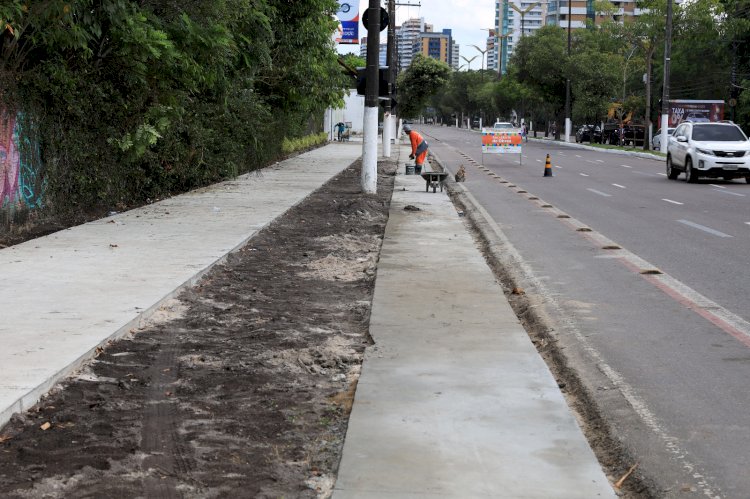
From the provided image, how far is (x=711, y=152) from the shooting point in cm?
2689

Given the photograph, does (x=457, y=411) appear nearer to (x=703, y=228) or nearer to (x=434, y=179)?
Answer: (x=703, y=228)

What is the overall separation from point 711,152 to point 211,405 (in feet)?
77.0

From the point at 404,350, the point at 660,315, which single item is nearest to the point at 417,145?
the point at 660,315

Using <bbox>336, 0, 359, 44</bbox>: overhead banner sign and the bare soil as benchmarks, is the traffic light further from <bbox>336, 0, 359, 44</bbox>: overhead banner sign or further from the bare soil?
<bbox>336, 0, 359, 44</bbox>: overhead banner sign

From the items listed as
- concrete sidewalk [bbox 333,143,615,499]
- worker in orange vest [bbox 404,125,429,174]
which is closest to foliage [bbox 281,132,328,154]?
worker in orange vest [bbox 404,125,429,174]

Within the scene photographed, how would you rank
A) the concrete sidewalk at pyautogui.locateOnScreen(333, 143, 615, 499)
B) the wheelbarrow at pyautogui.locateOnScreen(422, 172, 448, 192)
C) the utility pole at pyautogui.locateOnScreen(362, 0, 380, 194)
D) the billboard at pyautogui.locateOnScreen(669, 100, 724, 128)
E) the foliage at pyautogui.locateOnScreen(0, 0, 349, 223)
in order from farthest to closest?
the billboard at pyautogui.locateOnScreen(669, 100, 724, 128)
the wheelbarrow at pyautogui.locateOnScreen(422, 172, 448, 192)
the utility pole at pyautogui.locateOnScreen(362, 0, 380, 194)
the foliage at pyautogui.locateOnScreen(0, 0, 349, 223)
the concrete sidewalk at pyautogui.locateOnScreen(333, 143, 615, 499)

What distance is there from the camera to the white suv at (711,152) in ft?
87.6

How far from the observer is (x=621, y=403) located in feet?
19.7

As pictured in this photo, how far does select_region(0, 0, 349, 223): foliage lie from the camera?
1262 centimetres

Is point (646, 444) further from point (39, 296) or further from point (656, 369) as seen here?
point (39, 296)

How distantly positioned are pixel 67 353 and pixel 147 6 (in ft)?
30.2

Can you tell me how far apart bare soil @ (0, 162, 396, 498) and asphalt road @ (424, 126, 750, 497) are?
1.66 m

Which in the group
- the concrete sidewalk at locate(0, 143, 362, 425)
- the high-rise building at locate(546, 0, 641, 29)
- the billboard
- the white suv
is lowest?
the concrete sidewalk at locate(0, 143, 362, 425)

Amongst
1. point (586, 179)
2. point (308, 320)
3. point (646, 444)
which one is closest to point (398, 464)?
point (646, 444)
